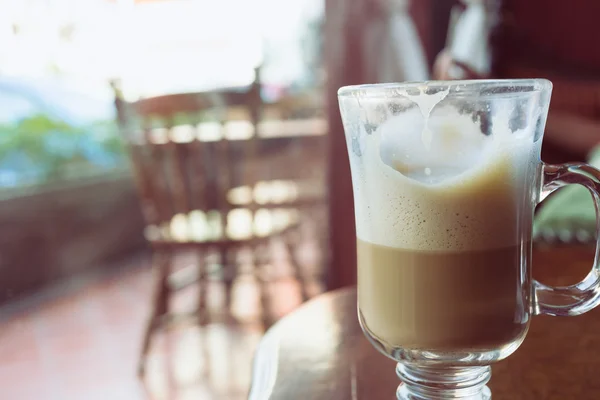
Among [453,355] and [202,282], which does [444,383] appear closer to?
[453,355]

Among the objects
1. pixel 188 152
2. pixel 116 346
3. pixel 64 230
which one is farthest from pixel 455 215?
pixel 64 230

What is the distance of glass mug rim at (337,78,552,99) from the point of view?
39 centimetres

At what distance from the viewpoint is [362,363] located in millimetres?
532

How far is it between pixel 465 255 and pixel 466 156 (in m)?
0.07

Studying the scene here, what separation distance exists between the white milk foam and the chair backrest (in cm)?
140

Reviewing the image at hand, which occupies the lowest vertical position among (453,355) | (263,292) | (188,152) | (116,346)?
(116,346)

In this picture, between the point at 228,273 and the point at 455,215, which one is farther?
the point at 228,273

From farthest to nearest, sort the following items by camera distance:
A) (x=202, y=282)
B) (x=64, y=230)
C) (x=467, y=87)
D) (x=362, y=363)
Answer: (x=64, y=230)
(x=202, y=282)
(x=362, y=363)
(x=467, y=87)

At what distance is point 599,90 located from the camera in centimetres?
249

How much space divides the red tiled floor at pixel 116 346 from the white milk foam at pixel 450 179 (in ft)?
4.18

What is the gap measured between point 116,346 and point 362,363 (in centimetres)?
166

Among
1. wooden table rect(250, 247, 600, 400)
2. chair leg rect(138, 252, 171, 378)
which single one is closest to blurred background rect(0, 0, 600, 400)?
chair leg rect(138, 252, 171, 378)

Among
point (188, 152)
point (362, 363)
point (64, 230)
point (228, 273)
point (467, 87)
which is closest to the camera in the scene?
point (467, 87)

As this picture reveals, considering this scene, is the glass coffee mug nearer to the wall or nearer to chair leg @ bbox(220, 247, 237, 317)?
chair leg @ bbox(220, 247, 237, 317)
